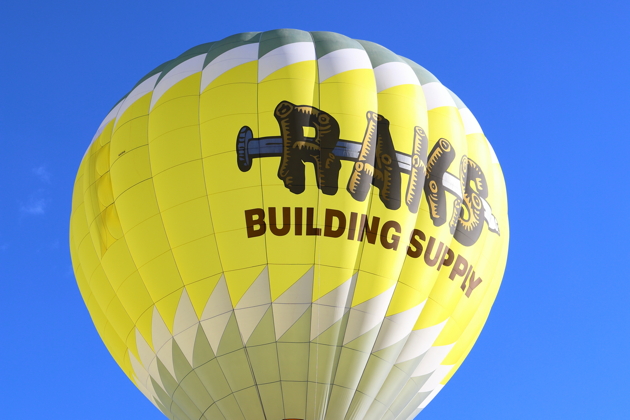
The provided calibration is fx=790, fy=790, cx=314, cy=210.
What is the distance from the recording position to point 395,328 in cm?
975

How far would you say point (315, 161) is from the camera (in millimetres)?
9703

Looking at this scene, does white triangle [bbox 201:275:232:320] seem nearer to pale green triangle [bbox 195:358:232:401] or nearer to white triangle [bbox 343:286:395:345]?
pale green triangle [bbox 195:358:232:401]

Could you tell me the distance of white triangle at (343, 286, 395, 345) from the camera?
374 inches

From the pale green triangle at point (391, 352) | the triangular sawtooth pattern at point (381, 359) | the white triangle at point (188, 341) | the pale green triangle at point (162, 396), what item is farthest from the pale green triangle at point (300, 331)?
the pale green triangle at point (162, 396)

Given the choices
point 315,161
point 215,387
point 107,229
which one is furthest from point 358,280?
point 107,229

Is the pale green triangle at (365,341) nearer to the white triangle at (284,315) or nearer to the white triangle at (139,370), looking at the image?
the white triangle at (284,315)

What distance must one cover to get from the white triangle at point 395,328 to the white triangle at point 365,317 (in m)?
0.15

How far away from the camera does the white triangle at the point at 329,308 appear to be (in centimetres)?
938

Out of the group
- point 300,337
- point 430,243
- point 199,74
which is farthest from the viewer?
point 199,74

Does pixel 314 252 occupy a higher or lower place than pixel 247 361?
higher

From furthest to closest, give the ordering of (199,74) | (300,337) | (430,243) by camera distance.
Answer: (199,74)
(430,243)
(300,337)

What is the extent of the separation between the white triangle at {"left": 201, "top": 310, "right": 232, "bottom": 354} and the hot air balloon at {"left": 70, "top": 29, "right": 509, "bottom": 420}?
17mm

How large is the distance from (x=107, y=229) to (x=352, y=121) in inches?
138

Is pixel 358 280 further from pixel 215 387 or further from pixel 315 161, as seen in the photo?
pixel 215 387
